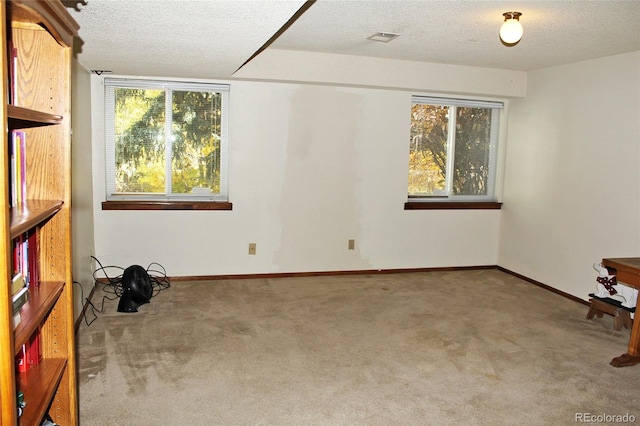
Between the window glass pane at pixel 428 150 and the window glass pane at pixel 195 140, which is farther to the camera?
the window glass pane at pixel 428 150

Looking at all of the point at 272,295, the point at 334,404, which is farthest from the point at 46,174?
the point at 272,295

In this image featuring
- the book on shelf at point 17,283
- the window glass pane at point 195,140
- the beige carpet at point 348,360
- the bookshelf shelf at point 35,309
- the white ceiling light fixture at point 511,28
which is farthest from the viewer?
the window glass pane at point 195,140

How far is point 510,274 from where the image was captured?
5.69 metres

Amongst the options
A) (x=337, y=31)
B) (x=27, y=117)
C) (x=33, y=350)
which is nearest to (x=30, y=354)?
(x=33, y=350)

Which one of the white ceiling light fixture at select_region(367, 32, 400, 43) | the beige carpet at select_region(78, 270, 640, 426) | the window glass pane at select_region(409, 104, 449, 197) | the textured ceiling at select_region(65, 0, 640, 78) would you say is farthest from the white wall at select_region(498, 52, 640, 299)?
the white ceiling light fixture at select_region(367, 32, 400, 43)

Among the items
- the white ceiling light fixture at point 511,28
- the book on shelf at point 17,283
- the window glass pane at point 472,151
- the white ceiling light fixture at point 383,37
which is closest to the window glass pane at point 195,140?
the white ceiling light fixture at point 383,37

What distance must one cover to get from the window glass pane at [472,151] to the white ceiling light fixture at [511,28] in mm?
2443

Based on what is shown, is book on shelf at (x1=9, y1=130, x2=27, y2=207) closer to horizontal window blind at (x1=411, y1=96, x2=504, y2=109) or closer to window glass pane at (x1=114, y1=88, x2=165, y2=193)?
window glass pane at (x1=114, y1=88, x2=165, y2=193)

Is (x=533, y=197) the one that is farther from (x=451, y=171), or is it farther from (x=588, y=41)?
(x=588, y=41)

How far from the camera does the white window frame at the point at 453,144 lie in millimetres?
5613

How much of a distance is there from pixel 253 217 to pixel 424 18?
257 cm

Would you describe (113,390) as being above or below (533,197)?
below

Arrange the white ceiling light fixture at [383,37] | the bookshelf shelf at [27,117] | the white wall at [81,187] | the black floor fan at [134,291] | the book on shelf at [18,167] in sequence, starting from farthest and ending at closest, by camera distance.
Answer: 1. the black floor fan at [134,291]
2. the white ceiling light fixture at [383,37]
3. the white wall at [81,187]
4. the book on shelf at [18,167]
5. the bookshelf shelf at [27,117]

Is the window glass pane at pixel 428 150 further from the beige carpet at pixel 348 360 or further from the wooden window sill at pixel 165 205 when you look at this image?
the wooden window sill at pixel 165 205
